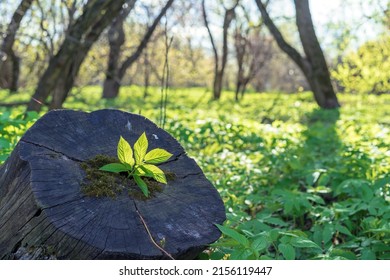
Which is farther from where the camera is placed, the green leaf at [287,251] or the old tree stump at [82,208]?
the green leaf at [287,251]

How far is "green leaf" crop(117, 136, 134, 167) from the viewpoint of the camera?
2.49m

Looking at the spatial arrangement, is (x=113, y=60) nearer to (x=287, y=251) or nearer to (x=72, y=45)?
(x=72, y=45)

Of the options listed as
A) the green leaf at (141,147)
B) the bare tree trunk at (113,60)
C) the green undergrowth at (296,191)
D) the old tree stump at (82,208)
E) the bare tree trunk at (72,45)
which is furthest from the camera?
the bare tree trunk at (113,60)

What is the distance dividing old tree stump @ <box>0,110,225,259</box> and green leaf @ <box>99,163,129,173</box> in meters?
0.11

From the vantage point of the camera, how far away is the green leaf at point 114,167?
2527mm

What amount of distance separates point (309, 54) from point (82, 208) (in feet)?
35.4

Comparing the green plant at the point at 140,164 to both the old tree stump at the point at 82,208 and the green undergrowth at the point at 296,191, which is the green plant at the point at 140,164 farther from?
the green undergrowth at the point at 296,191

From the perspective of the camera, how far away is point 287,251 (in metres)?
2.44

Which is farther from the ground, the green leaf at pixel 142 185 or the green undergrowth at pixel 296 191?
the green leaf at pixel 142 185

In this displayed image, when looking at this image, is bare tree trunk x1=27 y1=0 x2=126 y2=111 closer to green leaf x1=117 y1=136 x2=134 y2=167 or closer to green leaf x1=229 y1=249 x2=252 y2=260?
green leaf x1=117 y1=136 x2=134 y2=167

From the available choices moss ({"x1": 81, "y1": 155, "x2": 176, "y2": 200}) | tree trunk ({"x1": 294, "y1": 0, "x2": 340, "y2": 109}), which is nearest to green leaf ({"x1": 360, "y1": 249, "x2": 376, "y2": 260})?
moss ({"x1": 81, "y1": 155, "x2": 176, "y2": 200})

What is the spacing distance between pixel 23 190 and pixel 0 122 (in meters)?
1.71

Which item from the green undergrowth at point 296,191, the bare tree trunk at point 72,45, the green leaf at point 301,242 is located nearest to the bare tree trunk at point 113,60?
the bare tree trunk at point 72,45

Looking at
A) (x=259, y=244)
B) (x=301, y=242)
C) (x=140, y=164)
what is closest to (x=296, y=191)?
(x=301, y=242)
